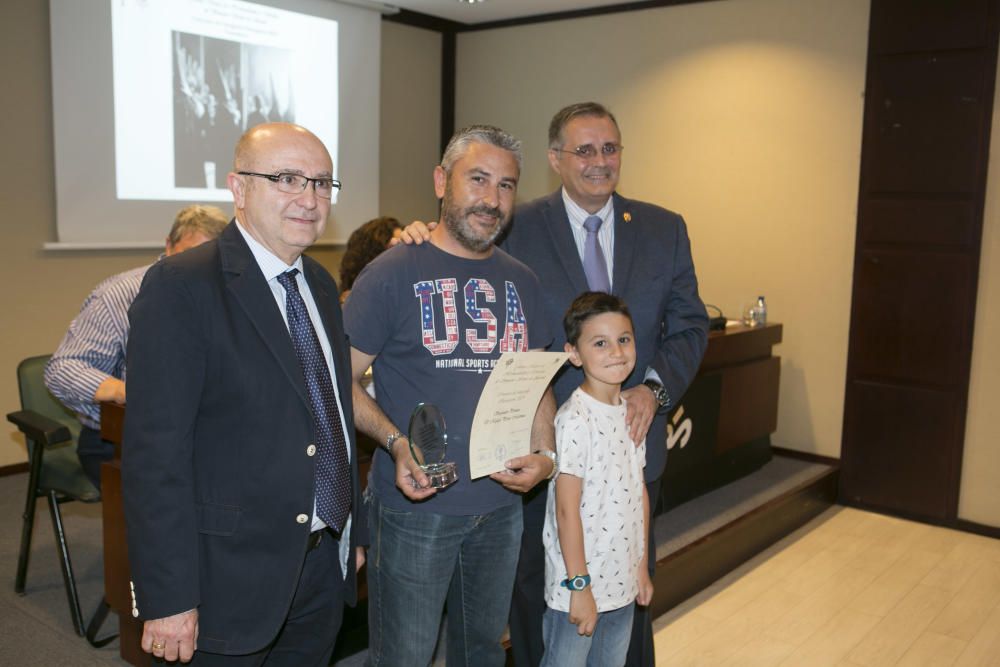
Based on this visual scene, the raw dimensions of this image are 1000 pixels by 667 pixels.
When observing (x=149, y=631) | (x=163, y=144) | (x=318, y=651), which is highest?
(x=163, y=144)

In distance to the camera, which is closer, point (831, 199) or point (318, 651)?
point (318, 651)

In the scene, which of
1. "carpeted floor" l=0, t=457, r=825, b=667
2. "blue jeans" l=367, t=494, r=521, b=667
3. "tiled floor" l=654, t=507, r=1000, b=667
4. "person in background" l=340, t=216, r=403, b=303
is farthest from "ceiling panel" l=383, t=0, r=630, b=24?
"blue jeans" l=367, t=494, r=521, b=667

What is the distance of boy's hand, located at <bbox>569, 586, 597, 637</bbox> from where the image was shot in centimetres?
197

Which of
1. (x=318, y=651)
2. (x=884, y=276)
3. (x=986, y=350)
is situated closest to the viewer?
(x=318, y=651)

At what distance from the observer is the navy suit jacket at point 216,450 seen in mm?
1367

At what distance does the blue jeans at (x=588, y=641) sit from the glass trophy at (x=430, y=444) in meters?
0.63

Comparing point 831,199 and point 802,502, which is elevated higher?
point 831,199

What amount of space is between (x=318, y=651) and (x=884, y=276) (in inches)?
157

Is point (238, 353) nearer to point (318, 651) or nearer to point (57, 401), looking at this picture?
point (318, 651)

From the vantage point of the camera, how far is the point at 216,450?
1.44m

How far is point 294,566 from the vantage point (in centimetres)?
151

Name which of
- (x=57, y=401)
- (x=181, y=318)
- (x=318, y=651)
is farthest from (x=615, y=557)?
(x=57, y=401)

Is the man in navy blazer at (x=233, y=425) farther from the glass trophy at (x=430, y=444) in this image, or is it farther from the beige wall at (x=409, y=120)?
the beige wall at (x=409, y=120)

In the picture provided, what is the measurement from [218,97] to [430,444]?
13.7ft
